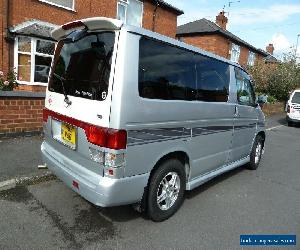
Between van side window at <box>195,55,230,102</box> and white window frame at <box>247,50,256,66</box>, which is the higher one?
white window frame at <box>247,50,256,66</box>

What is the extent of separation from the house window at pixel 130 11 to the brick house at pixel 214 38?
10507 millimetres

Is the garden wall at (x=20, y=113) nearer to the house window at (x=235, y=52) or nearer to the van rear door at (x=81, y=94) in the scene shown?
the van rear door at (x=81, y=94)

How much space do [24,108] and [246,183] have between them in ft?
17.2

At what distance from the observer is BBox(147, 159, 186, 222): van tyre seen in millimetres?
3621

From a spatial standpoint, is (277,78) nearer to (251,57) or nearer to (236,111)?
(251,57)

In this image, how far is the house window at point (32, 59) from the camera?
12.4 metres

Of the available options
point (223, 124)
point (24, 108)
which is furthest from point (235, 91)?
point (24, 108)

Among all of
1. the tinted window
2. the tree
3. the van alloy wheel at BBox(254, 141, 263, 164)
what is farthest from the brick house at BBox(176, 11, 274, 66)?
the van alloy wheel at BBox(254, 141, 263, 164)

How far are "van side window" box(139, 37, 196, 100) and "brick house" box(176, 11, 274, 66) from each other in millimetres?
23398

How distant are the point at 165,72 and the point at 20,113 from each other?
16.0 ft

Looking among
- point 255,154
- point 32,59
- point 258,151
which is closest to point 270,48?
point 32,59

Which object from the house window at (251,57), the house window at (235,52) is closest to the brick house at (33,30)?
the house window at (235,52)

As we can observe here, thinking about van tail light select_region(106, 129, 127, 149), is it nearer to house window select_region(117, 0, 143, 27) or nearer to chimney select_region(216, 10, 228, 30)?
house window select_region(117, 0, 143, 27)

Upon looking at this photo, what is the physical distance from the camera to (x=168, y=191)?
3.91m
